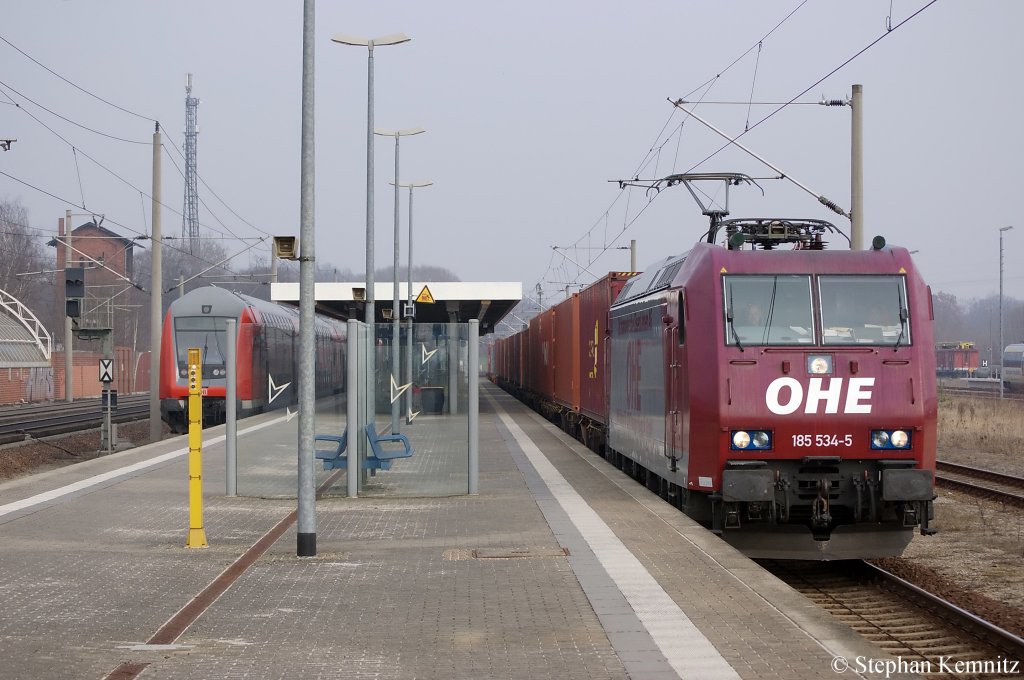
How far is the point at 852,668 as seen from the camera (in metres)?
6.28

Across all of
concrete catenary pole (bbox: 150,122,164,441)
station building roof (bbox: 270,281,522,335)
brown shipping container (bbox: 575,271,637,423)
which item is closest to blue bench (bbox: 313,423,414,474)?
brown shipping container (bbox: 575,271,637,423)

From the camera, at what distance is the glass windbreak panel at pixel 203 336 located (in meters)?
28.1

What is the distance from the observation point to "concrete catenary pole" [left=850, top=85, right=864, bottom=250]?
18.7 m

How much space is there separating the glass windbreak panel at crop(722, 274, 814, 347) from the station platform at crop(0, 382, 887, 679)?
1.94 metres

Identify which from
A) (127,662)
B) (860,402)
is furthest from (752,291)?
(127,662)

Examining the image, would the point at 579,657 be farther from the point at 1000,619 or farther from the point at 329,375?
the point at 329,375

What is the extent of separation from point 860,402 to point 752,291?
1.44m

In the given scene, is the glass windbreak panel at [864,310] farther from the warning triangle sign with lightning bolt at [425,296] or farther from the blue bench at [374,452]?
the warning triangle sign with lightning bolt at [425,296]

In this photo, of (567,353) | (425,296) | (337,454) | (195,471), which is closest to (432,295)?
(425,296)

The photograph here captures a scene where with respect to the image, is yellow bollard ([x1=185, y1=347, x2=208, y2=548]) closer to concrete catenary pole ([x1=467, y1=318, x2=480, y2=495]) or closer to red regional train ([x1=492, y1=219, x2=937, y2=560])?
concrete catenary pole ([x1=467, y1=318, x2=480, y2=495])

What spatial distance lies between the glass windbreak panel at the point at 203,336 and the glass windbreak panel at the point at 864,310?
1985cm

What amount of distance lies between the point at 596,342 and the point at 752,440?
1059 centimetres

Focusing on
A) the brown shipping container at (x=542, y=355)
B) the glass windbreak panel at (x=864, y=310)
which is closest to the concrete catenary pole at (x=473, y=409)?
the glass windbreak panel at (x=864, y=310)

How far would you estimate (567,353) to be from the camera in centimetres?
2652
